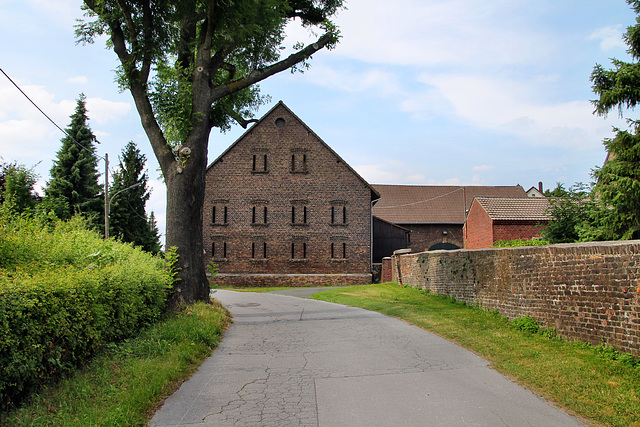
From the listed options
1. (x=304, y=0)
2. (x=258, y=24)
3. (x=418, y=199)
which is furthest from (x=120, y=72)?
(x=418, y=199)

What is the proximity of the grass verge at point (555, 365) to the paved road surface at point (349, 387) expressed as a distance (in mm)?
327

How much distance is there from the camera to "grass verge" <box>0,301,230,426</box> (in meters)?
4.66

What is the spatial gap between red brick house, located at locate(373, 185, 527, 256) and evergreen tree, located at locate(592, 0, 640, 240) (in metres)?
33.5

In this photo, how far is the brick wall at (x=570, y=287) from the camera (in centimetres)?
731

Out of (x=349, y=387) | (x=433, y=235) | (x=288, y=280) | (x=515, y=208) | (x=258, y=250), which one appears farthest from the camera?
(x=433, y=235)

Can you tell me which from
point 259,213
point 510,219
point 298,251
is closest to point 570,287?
point 510,219

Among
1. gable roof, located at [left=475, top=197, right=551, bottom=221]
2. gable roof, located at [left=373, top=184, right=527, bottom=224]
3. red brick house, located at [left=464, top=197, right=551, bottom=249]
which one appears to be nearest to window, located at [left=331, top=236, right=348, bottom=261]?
red brick house, located at [left=464, top=197, right=551, bottom=249]

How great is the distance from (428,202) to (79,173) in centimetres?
3516

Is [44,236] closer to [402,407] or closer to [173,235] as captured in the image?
[173,235]

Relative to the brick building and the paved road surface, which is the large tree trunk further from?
the brick building

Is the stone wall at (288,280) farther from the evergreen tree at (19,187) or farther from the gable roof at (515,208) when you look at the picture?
the evergreen tree at (19,187)

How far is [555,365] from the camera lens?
23.1 feet

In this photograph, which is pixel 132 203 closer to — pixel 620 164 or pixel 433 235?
pixel 433 235

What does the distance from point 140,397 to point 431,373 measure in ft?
13.2
